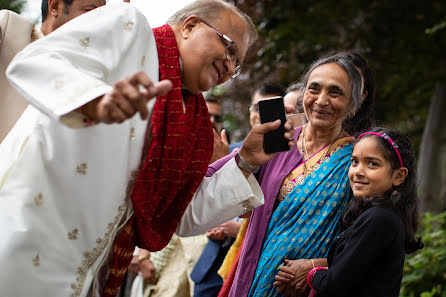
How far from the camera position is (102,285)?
2.18 metres

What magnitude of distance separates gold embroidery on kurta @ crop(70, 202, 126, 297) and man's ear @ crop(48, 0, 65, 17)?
4.74 feet

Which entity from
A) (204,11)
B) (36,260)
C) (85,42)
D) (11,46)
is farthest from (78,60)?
(11,46)

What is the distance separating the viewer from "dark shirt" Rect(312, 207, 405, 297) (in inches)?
91.1

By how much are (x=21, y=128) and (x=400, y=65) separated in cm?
760

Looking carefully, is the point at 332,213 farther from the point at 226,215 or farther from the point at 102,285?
the point at 102,285

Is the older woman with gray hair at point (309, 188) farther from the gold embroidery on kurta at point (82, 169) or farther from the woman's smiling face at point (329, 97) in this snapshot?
the gold embroidery on kurta at point (82, 169)

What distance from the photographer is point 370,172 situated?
2.51m

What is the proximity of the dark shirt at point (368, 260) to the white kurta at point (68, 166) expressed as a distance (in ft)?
3.29

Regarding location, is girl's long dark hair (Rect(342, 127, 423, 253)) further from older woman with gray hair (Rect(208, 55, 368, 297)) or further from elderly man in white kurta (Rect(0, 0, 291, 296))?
elderly man in white kurta (Rect(0, 0, 291, 296))

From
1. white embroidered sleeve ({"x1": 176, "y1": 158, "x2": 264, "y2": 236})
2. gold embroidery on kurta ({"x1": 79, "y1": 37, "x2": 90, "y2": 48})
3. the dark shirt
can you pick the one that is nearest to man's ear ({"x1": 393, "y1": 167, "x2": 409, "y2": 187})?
the dark shirt

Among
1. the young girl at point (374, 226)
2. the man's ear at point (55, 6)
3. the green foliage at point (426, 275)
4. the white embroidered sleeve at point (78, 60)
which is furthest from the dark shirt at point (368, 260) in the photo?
the green foliage at point (426, 275)

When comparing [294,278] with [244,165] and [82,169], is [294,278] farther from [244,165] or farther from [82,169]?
[82,169]

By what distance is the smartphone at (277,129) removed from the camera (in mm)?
2303

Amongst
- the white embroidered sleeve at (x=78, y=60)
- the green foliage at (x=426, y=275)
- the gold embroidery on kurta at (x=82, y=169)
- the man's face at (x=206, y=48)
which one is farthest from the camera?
the green foliage at (x=426, y=275)
